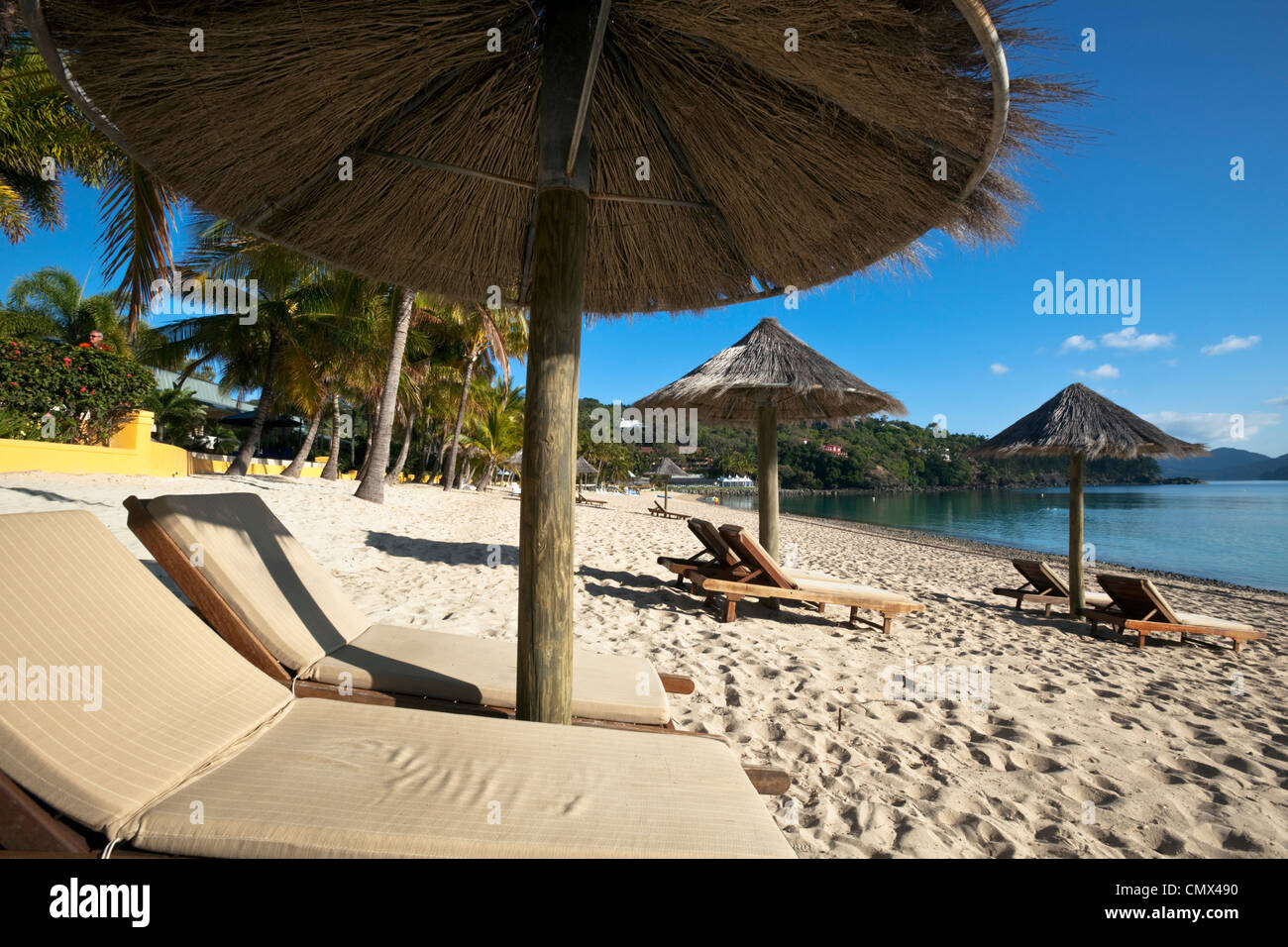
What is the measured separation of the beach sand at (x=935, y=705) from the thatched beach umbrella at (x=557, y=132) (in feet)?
4.75

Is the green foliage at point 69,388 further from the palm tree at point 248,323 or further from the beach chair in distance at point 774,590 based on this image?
the beach chair in distance at point 774,590

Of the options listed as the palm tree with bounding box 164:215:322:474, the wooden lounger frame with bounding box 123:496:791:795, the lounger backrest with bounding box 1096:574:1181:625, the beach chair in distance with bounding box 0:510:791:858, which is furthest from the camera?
the palm tree with bounding box 164:215:322:474

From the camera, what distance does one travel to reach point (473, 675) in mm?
2395

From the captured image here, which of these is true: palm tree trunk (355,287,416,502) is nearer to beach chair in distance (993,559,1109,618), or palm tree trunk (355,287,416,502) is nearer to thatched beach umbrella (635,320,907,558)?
thatched beach umbrella (635,320,907,558)

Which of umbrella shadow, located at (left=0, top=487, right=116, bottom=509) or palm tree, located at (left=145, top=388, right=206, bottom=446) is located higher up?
palm tree, located at (left=145, top=388, right=206, bottom=446)

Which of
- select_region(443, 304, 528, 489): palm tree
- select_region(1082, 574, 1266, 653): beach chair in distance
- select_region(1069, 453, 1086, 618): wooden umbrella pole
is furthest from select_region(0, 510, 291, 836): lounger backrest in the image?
select_region(443, 304, 528, 489): palm tree

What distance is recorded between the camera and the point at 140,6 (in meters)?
1.86

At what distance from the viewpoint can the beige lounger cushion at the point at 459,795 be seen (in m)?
1.21

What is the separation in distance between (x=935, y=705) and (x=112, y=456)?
12.3 metres

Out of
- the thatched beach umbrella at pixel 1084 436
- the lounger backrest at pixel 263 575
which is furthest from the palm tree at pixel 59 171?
the thatched beach umbrella at pixel 1084 436

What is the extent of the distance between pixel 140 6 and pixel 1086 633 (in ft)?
Answer: 27.3

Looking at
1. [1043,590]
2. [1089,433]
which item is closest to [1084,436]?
[1089,433]

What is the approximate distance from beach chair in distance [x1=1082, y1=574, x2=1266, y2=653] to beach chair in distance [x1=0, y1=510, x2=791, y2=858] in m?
5.99

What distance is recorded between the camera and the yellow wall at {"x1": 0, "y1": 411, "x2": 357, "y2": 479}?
8.27 meters
